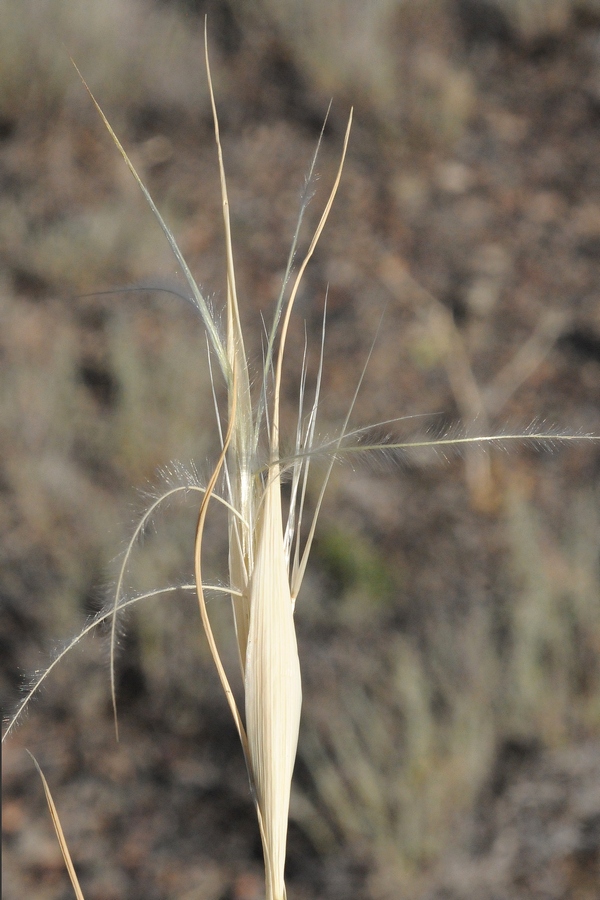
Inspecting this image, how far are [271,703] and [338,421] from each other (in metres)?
1.45

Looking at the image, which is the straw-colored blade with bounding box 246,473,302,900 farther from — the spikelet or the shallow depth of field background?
the shallow depth of field background

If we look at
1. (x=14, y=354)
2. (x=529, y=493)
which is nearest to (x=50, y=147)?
(x=14, y=354)

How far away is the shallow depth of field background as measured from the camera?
1164 mm

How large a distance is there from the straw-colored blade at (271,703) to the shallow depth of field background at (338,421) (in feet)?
0.43

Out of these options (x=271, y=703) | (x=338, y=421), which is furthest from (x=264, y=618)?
(x=338, y=421)

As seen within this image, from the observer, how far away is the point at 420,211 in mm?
2111

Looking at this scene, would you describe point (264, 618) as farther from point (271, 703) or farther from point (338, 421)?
point (338, 421)

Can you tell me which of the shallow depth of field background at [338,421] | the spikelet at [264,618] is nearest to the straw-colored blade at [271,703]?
the spikelet at [264,618]

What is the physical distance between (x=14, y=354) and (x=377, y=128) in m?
1.25

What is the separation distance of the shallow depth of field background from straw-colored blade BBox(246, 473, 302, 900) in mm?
132

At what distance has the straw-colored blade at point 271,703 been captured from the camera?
297 mm

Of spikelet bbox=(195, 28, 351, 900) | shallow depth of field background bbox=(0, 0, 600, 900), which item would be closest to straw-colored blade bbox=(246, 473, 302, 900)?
spikelet bbox=(195, 28, 351, 900)

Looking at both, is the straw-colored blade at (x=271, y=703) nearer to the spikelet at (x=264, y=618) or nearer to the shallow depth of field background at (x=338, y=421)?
the spikelet at (x=264, y=618)

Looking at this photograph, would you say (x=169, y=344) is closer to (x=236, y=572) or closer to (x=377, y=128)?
(x=377, y=128)
